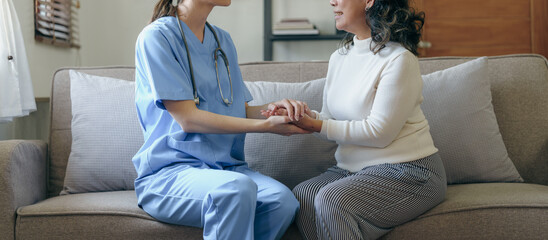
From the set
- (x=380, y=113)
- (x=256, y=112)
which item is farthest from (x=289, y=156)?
(x=380, y=113)

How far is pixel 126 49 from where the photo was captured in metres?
3.69

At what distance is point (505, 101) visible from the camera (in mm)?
1924

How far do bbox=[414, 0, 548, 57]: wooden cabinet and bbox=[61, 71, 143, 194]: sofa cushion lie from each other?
2.43 m

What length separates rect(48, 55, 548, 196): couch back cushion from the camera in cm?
187

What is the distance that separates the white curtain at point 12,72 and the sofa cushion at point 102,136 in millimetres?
384

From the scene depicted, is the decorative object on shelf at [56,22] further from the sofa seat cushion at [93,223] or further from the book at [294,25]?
the sofa seat cushion at [93,223]

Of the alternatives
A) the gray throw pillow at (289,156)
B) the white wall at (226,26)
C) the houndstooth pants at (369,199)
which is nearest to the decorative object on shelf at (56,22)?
the white wall at (226,26)

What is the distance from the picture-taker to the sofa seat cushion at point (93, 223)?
1418mm

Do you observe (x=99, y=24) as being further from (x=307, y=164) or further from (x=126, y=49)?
(x=307, y=164)

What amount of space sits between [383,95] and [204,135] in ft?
1.68

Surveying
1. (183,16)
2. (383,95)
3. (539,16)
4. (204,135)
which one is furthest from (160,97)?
(539,16)

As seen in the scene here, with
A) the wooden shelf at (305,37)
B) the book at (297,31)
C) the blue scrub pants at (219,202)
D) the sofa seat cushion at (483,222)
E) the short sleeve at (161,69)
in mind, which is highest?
the book at (297,31)

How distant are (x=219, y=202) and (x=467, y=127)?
0.98 m

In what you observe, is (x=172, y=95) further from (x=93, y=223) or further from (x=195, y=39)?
(x=93, y=223)
